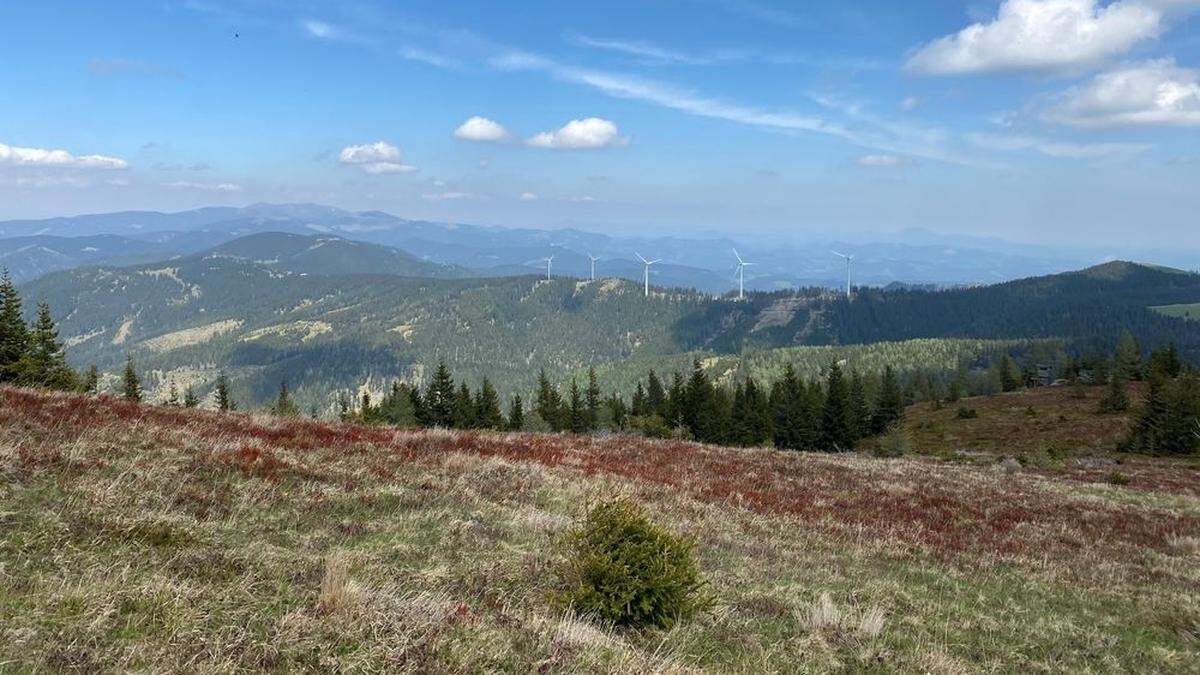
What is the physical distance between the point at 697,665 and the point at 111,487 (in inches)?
362

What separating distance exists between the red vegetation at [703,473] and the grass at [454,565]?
0.14 metres

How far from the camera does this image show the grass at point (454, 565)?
5.74 meters

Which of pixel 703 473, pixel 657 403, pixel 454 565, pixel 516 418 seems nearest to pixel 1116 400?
pixel 657 403

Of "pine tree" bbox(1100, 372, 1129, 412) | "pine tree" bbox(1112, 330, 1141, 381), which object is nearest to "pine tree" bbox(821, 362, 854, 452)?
"pine tree" bbox(1100, 372, 1129, 412)

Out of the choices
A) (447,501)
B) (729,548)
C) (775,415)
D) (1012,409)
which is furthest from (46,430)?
(1012,409)

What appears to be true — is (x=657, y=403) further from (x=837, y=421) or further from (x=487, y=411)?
(x=837, y=421)

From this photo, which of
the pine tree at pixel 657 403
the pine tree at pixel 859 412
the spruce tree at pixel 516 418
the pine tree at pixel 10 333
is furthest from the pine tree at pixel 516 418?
the pine tree at pixel 10 333

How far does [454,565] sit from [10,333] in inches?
2700

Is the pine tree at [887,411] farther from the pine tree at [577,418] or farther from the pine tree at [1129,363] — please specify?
the pine tree at [577,418]

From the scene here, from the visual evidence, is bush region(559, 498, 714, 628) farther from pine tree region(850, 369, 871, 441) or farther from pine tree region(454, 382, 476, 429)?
pine tree region(850, 369, 871, 441)

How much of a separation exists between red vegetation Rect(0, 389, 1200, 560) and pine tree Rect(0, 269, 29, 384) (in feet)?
164

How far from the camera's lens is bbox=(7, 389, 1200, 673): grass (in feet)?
18.8

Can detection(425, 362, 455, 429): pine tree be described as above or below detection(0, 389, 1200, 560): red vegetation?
below

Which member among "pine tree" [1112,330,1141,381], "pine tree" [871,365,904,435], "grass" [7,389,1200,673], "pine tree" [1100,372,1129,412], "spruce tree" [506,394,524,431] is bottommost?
"spruce tree" [506,394,524,431]
